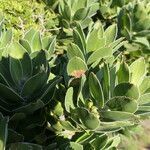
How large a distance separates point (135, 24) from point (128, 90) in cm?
157

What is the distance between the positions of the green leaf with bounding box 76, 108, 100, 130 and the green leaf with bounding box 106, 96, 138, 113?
96mm

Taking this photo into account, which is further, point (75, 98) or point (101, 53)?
point (101, 53)

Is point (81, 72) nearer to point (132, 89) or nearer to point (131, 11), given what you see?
point (132, 89)

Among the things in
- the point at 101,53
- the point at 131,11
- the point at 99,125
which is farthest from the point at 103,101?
the point at 131,11

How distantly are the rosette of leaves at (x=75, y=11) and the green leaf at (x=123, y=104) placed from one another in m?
1.25

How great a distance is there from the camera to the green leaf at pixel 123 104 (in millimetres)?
1567

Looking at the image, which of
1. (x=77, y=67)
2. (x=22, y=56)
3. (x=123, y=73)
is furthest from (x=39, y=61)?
(x=123, y=73)

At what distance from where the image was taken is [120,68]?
163 cm

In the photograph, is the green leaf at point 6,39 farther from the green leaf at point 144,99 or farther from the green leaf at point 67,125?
the green leaf at point 144,99

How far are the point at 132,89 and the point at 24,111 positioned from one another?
1.48 ft

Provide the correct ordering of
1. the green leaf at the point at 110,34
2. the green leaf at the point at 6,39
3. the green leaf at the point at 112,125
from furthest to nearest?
the green leaf at the point at 110,34, the green leaf at the point at 6,39, the green leaf at the point at 112,125

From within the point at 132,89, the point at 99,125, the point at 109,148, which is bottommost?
the point at 109,148

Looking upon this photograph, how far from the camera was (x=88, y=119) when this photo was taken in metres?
1.62

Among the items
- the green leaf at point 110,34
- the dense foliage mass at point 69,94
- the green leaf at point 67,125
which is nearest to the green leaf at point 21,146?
the dense foliage mass at point 69,94
